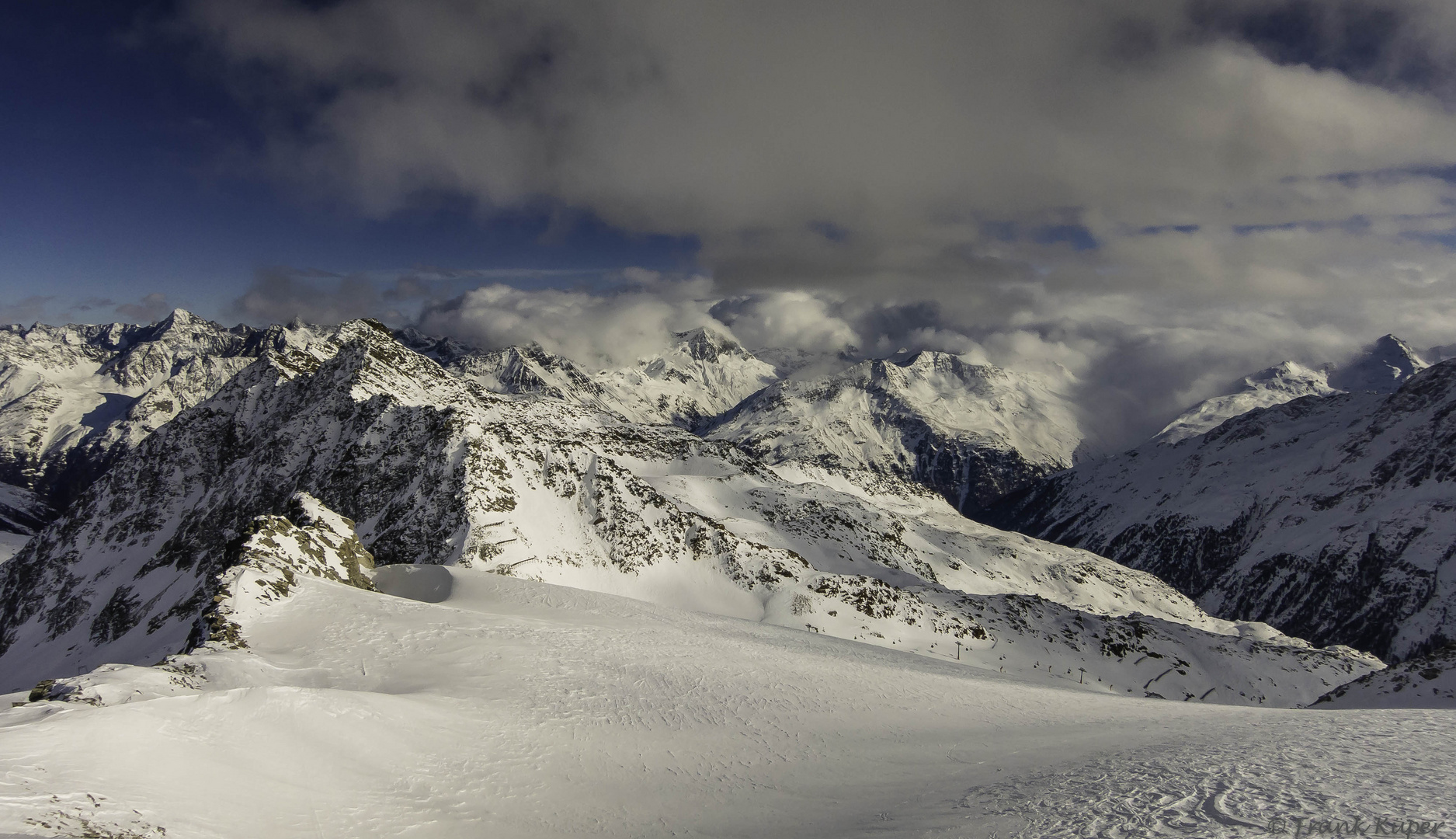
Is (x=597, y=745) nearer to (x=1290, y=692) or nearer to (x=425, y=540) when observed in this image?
(x=425, y=540)

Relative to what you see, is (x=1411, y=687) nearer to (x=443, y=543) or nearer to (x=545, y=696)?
(x=545, y=696)

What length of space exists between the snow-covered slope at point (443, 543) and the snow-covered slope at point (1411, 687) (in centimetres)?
3076

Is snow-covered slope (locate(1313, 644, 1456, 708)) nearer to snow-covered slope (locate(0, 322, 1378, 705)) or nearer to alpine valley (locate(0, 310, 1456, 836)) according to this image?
alpine valley (locate(0, 310, 1456, 836))

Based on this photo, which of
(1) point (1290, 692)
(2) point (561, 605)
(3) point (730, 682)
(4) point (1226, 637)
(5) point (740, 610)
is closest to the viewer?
(3) point (730, 682)

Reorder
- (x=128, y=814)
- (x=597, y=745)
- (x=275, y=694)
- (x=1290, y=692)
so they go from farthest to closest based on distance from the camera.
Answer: (x=1290, y=692)
(x=597, y=745)
(x=275, y=694)
(x=128, y=814)

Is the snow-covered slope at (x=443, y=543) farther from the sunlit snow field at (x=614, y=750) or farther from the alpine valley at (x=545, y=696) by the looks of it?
the sunlit snow field at (x=614, y=750)

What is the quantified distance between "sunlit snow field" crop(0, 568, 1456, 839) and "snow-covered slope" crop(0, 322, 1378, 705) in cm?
3826

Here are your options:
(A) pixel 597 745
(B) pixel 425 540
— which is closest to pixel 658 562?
(B) pixel 425 540

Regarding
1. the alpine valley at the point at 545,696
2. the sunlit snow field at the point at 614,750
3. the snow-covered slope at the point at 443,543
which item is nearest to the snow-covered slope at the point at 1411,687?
the alpine valley at the point at 545,696

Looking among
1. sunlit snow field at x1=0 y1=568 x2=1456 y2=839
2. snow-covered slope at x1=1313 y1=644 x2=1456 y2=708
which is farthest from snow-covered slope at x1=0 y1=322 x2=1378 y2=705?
sunlit snow field at x1=0 y1=568 x2=1456 y2=839

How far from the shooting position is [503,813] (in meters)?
18.3

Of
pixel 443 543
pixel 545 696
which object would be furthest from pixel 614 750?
pixel 443 543

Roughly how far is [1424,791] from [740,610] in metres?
68.3

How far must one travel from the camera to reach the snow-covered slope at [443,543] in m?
71.6
